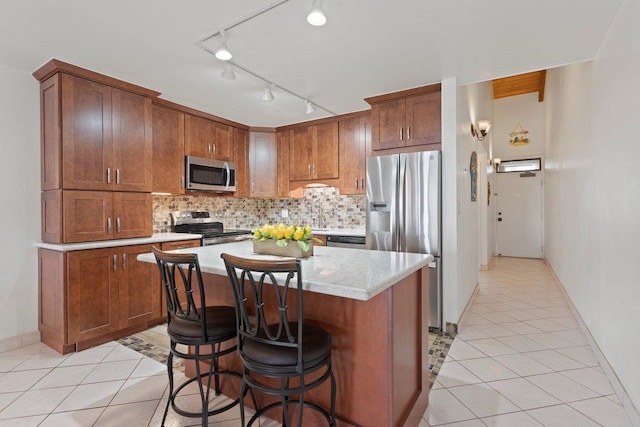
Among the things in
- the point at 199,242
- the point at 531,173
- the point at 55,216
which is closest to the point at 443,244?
the point at 199,242

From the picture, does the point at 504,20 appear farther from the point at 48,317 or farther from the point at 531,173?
the point at 531,173

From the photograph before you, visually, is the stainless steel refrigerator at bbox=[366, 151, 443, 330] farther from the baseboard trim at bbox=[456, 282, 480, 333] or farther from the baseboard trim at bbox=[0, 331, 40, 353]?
the baseboard trim at bbox=[0, 331, 40, 353]

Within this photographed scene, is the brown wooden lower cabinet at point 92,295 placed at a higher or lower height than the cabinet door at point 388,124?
lower

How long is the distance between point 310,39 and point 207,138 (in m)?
2.36

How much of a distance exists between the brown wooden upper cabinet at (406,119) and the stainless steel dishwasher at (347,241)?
1.08 m

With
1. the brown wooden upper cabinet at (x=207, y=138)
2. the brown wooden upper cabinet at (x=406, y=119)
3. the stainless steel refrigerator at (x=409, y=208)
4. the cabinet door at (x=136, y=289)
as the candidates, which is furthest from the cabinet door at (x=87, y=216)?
the brown wooden upper cabinet at (x=406, y=119)

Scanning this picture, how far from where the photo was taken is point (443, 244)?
321 centimetres

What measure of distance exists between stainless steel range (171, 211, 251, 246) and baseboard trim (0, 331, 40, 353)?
1606 mm

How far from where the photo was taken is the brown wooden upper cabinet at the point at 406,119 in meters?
3.30

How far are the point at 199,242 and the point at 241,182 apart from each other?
4.20ft

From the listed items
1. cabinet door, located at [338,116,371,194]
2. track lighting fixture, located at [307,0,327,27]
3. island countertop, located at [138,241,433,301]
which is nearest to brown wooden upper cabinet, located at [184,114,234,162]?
cabinet door, located at [338,116,371,194]

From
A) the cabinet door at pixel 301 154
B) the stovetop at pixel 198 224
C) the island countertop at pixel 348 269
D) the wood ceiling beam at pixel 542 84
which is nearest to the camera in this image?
the island countertop at pixel 348 269

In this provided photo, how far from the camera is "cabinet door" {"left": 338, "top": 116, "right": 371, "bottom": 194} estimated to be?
4.18 meters

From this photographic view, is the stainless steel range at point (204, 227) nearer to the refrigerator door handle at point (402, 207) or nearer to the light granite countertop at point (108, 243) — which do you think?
the light granite countertop at point (108, 243)
